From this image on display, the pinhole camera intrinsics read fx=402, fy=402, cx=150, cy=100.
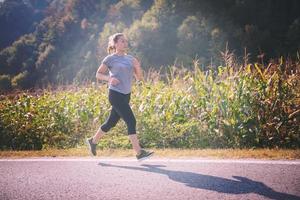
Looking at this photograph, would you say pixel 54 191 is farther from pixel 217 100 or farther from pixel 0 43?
pixel 0 43

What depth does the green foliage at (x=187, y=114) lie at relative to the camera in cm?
697

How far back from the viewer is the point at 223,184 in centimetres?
460

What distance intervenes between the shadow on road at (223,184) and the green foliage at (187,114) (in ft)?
7.12

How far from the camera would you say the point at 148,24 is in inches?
1464

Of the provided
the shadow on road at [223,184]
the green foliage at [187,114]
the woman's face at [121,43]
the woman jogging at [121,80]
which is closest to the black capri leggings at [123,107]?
the woman jogging at [121,80]

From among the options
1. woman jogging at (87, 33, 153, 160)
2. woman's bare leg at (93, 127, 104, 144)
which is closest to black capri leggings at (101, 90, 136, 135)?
woman jogging at (87, 33, 153, 160)

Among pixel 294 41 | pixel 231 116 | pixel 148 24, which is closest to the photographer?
pixel 231 116

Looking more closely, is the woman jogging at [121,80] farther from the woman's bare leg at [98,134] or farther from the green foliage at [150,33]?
the green foliage at [150,33]

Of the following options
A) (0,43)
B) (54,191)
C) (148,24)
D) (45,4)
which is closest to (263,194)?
(54,191)

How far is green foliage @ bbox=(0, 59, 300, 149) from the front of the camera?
697 centimetres

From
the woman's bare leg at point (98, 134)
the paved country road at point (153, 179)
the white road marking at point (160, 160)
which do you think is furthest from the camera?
the woman's bare leg at point (98, 134)

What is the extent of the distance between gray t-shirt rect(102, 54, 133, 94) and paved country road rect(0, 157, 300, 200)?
43.7 inches

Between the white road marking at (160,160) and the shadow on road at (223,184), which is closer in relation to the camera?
the shadow on road at (223,184)

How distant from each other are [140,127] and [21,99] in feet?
11.4
